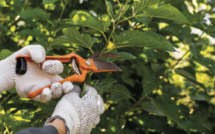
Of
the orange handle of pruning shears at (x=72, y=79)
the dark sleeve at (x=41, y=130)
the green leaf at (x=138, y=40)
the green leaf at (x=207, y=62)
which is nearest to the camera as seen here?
the dark sleeve at (x=41, y=130)

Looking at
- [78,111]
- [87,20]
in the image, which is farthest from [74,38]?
[78,111]

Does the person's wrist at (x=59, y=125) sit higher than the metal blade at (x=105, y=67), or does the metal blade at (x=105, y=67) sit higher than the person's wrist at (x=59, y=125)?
the metal blade at (x=105, y=67)

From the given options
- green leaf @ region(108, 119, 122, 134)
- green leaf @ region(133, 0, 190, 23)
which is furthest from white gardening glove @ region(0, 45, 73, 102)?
green leaf @ region(108, 119, 122, 134)

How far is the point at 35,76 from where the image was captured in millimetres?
960

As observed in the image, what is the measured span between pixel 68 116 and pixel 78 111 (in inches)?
1.7

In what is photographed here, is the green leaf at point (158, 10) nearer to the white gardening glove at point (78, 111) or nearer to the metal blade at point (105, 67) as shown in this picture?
the metal blade at point (105, 67)

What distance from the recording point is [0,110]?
4.00 feet

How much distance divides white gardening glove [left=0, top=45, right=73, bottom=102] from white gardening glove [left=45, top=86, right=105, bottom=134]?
4cm

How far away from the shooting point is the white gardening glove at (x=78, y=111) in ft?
2.89

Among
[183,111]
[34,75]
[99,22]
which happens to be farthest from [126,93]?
[183,111]

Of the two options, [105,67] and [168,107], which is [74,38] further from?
[168,107]

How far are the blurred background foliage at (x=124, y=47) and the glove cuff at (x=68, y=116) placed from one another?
0.22 metres

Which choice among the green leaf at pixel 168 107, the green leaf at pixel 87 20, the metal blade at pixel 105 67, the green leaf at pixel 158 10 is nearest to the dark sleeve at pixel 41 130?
the metal blade at pixel 105 67

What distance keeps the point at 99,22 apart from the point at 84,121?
0.38 m
